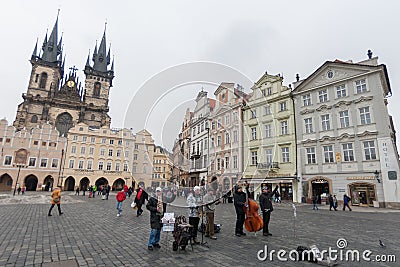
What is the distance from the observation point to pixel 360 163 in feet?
70.5

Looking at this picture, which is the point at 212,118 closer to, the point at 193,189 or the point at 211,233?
the point at 193,189

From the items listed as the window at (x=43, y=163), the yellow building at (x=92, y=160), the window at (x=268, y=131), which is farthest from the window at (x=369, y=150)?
the window at (x=43, y=163)

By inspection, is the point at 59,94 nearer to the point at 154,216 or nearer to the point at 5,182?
the point at 5,182

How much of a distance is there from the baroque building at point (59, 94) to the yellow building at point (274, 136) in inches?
2109

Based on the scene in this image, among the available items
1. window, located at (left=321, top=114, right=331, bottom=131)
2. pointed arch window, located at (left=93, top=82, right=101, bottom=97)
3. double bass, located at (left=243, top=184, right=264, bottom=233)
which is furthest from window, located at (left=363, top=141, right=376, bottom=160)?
pointed arch window, located at (left=93, top=82, right=101, bottom=97)

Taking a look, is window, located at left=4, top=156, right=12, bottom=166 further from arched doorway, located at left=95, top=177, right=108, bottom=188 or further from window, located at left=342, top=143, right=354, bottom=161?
window, located at left=342, top=143, right=354, bottom=161

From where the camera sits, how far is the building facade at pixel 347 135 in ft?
66.7

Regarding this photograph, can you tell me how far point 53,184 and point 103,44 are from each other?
54.7 meters

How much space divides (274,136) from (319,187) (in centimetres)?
716

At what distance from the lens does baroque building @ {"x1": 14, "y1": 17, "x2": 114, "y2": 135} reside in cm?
6209

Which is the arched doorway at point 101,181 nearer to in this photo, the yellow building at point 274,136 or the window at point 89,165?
the window at point 89,165

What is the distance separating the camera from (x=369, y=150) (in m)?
21.2

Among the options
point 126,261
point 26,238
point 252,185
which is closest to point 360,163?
point 252,185

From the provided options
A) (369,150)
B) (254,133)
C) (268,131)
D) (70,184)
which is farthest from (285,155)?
(70,184)
